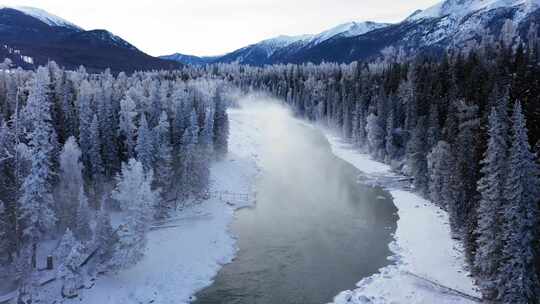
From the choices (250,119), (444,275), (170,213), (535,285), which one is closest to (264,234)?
(170,213)

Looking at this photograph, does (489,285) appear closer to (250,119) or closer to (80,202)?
(80,202)

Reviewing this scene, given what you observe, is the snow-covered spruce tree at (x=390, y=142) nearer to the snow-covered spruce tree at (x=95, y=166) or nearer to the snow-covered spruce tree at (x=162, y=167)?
the snow-covered spruce tree at (x=162, y=167)

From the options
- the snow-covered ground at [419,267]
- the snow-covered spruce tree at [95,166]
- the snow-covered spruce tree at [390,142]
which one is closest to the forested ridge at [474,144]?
the snow-covered spruce tree at [390,142]

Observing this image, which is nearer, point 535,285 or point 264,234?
point 535,285

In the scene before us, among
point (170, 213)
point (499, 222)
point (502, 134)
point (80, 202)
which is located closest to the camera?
point (499, 222)

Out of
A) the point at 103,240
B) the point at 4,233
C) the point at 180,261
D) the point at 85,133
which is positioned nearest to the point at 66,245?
the point at 103,240

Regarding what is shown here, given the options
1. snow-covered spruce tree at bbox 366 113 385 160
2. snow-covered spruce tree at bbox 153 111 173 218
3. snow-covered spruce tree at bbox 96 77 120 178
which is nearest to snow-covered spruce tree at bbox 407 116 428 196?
snow-covered spruce tree at bbox 366 113 385 160

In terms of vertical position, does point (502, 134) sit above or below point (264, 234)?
above
